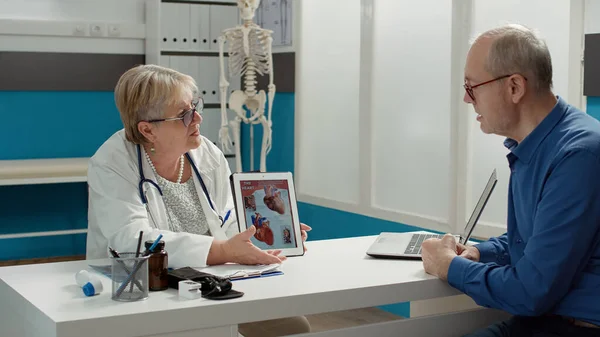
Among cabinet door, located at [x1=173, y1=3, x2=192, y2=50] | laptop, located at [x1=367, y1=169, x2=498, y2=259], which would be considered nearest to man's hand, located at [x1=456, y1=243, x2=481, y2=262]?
laptop, located at [x1=367, y1=169, x2=498, y2=259]

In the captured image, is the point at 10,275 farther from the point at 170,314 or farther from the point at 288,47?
the point at 288,47

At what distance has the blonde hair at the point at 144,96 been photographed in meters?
2.30

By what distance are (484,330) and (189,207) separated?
3.03 feet

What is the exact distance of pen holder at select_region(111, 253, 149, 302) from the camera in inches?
67.4

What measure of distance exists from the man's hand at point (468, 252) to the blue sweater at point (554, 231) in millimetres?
162

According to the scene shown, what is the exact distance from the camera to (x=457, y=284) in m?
1.90

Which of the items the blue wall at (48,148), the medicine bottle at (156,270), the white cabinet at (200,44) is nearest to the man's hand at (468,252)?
the medicine bottle at (156,270)

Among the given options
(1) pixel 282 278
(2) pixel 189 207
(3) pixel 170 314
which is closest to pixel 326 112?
(2) pixel 189 207

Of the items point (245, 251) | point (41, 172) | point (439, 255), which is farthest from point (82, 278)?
point (41, 172)

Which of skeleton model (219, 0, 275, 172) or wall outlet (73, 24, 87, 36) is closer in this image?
skeleton model (219, 0, 275, 172)

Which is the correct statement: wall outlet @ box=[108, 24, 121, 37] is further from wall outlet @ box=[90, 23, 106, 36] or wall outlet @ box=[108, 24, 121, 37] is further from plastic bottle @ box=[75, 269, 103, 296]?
plastic bottle @ box=[75, 269, 103, 296]

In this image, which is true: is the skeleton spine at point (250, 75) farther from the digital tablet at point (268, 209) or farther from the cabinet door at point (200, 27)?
the digital tablet at point (268, 209)

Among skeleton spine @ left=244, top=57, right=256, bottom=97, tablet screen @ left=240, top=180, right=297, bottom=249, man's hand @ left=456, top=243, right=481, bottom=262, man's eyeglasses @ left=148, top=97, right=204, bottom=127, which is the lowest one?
man's hand @ left=456, top=243, right=481, bottom=262

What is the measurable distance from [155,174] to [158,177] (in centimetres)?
1
